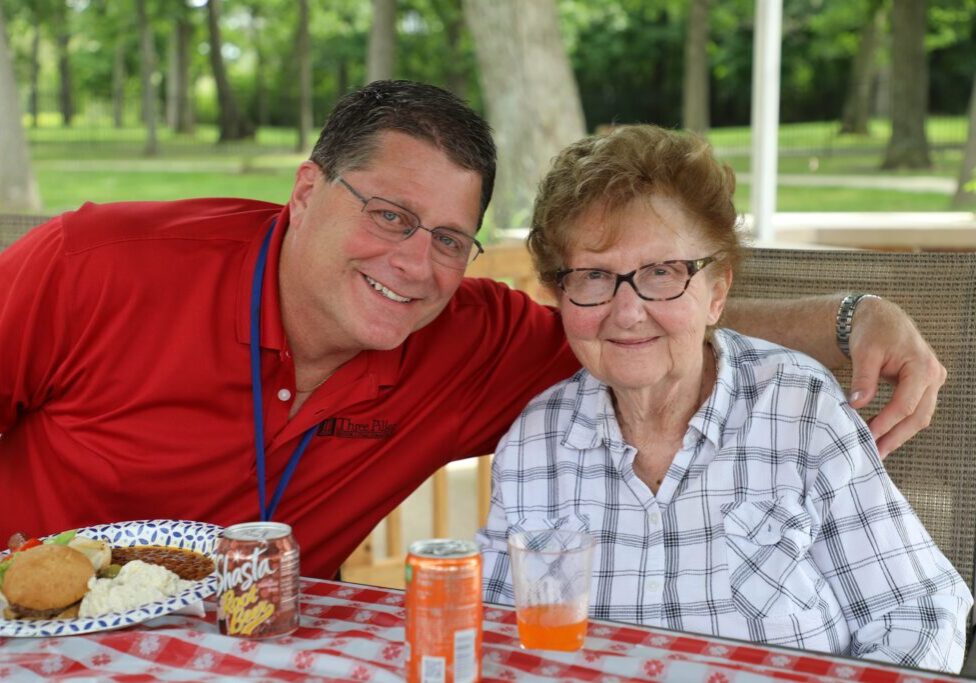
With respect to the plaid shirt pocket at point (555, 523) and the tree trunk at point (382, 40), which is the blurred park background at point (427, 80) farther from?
the plaid shirt pocket at point (555, 523)

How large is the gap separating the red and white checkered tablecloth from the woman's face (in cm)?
56

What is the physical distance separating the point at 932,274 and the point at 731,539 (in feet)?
2.31

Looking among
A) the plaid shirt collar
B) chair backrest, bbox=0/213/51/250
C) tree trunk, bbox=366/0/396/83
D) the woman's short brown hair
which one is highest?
tree trunk, bbox=366/0/396/83

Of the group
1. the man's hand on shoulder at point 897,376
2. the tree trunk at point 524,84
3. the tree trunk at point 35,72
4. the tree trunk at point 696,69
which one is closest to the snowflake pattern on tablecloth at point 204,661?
the man's hand on shoulder at point 897,376

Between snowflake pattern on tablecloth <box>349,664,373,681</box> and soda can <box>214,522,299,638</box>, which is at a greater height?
soda can <box>214,522,299,638</box>

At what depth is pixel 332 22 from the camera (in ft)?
80.4

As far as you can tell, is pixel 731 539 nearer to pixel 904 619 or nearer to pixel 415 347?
A: pixel 904 619

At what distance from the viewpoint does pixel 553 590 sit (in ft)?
4.64

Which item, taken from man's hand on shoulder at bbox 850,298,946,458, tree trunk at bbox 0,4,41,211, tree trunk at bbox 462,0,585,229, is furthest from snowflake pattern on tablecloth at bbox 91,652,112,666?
tree trunk at bbox 0,4,41,211

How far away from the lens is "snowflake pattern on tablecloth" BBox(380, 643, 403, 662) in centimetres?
141

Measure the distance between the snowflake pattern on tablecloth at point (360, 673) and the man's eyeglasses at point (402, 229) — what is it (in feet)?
3.06

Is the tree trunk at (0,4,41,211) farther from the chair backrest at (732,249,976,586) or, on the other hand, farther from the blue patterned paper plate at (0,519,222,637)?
the chair backrest at (732,249,976,586)

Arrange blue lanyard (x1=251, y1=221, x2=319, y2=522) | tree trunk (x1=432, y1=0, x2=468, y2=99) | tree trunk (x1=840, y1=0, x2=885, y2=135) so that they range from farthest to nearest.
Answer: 1. tree trunk (x1=840, y1=0, x2=885, y2=135)
2. tree trunk (x1=432, y1=0, x2=468, y2=99)
3. blue lanyard (x1=251, y1=221, x2=319, y2=522)

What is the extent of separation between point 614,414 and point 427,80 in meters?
12.6
